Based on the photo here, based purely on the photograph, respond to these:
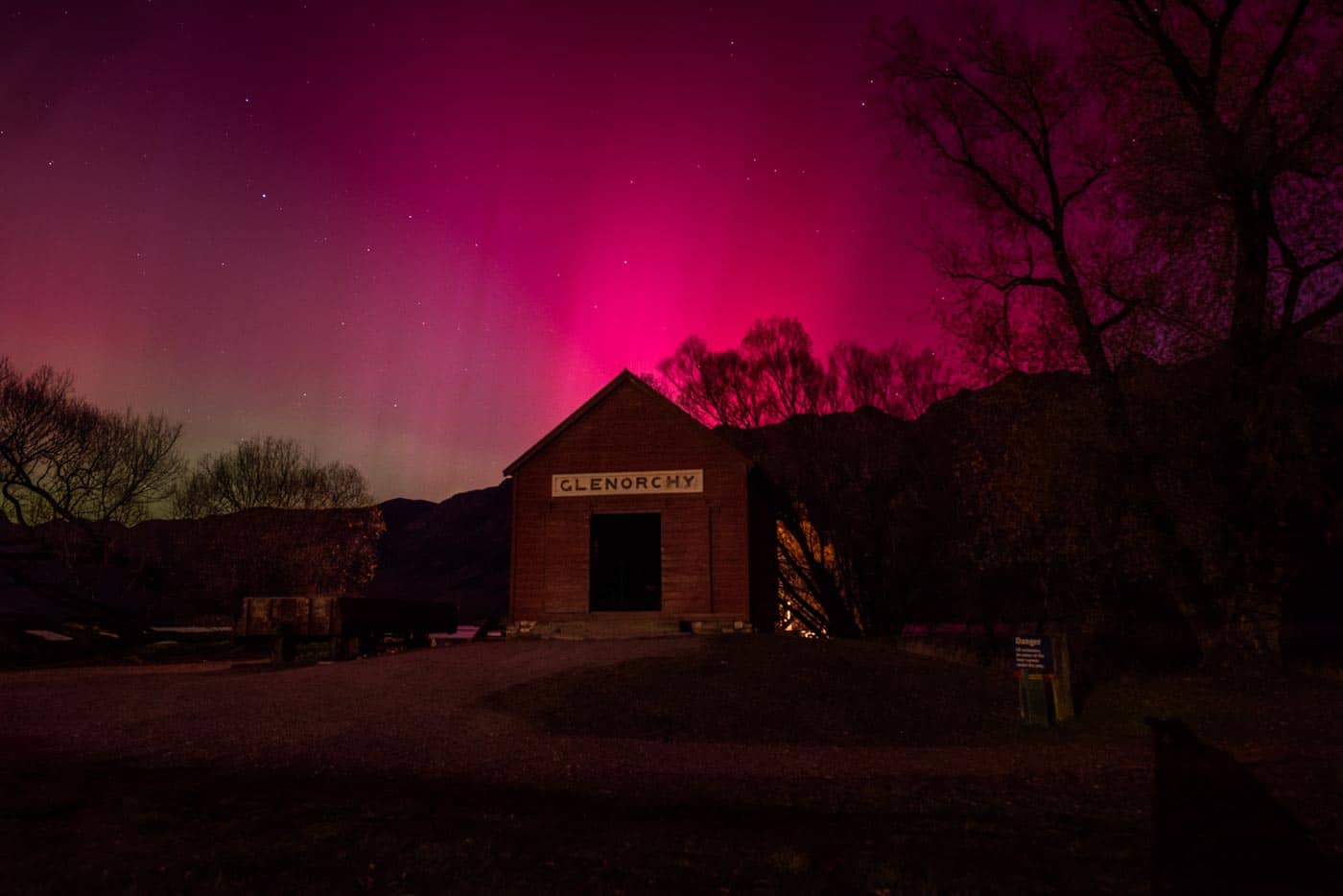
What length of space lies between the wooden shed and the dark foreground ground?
9604 mm

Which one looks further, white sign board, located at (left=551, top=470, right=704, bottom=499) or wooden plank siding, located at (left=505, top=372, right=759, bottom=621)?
white sign board, located at (left=551, top=470, right=704, bottom=499)

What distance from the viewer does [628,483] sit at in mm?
27203

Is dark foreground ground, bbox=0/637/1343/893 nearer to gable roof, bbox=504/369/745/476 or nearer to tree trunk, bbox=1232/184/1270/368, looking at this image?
tree trunk, bbox=1232/184/1270/368

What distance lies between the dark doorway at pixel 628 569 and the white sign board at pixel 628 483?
24.9ft

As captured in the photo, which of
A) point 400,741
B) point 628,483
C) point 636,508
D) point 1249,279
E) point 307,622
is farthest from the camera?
point 628,483

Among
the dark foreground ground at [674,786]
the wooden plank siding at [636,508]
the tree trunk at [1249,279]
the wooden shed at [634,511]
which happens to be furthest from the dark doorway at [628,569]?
the tree trunk at [1249,279]

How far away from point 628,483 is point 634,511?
886 mm

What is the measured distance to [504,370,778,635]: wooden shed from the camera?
85.8ft

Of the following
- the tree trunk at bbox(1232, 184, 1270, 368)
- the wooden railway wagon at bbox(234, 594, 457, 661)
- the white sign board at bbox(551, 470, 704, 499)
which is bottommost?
the wooden railway wagon at bbox(234, 594, 457, 661)

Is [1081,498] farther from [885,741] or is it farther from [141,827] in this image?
[141,827]

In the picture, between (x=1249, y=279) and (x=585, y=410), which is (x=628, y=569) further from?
(x=1249, y=279)

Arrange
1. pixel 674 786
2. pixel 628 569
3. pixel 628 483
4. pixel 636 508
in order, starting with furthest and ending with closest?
pixel 628 569 → pixel 628 483 → pixel 636 508 → pixel 674 786

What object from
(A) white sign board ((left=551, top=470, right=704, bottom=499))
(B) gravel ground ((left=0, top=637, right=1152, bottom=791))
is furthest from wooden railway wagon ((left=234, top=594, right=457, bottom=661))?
(A) white sign board ((left=551, top=470, right=704, bottom=499))

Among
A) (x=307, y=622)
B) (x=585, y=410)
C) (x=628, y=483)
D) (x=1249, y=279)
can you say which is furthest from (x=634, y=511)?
(x=1249, y=279)
